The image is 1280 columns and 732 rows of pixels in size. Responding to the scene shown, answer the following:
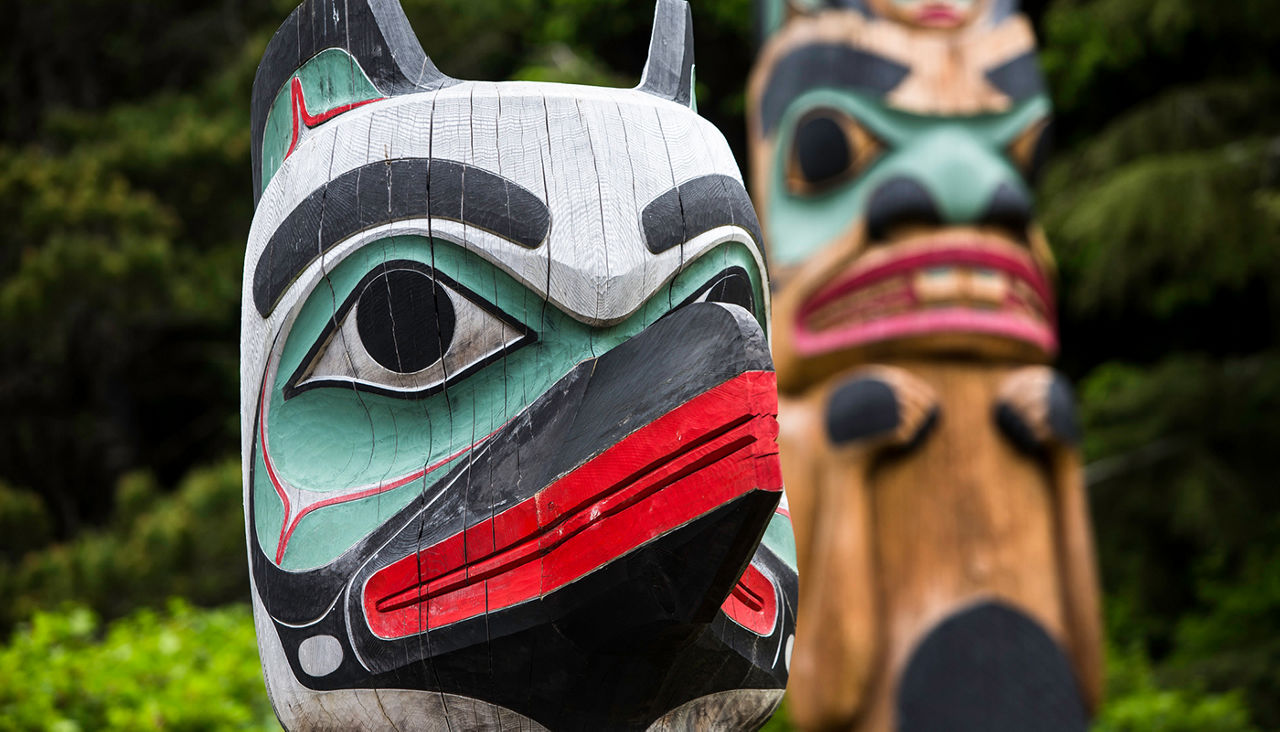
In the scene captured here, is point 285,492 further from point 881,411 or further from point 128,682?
point 881,411

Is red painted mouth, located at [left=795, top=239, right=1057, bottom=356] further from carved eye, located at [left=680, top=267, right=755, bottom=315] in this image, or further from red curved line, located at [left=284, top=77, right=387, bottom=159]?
red curved line, located at [left=284, top=77, right=387, bottom=159]

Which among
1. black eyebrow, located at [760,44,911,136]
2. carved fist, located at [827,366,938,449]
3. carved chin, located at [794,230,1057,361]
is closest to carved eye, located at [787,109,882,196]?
black eyebrow, located at [760,44,911,136]

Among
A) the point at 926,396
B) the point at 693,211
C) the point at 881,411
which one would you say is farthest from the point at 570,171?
the point at 926,396

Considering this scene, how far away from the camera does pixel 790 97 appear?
4.58m

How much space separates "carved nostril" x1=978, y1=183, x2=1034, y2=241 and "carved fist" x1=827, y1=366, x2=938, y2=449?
59 centimetres

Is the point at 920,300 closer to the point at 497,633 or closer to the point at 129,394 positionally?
the point at 497,633

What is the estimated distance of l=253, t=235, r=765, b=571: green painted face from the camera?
1.65 meters

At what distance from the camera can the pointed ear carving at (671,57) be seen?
6.66 ft

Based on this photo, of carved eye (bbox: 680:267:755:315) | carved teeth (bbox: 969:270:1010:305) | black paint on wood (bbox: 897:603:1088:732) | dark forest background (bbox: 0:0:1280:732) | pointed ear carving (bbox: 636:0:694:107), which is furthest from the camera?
dark forest background (bbox: 0:0:1280:732)

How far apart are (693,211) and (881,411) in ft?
7.90

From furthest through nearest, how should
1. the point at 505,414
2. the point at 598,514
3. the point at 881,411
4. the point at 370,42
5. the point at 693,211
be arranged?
the point at 881,411
the point at 370,42
the point at 693,211
the point at 505,414
the point at 598,514

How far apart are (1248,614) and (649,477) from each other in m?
7.14

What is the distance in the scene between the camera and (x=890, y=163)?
14.2ft

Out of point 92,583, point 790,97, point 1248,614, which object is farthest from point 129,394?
point 1248,614
